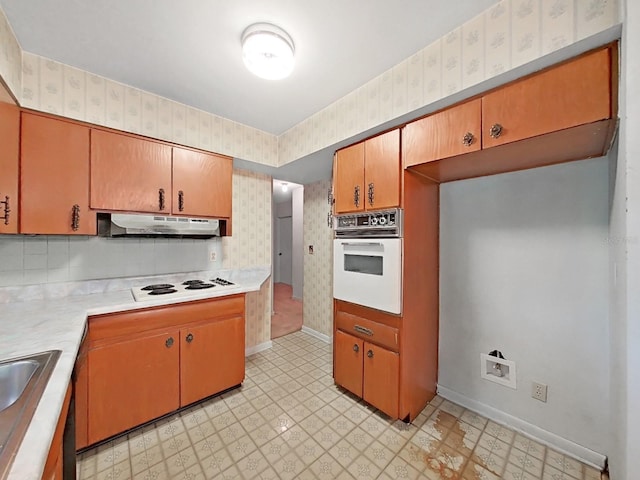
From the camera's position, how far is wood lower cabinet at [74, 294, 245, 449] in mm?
1602

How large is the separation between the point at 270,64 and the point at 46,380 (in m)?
1.77

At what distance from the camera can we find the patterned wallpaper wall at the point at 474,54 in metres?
1.13

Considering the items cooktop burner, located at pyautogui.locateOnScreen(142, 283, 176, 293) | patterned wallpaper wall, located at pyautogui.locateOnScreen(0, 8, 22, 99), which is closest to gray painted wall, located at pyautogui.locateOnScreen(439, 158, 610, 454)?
cooktop burner, located at pyautogui.locateOnScreen(142, 283, 176, 293)

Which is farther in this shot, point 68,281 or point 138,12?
point 68,281

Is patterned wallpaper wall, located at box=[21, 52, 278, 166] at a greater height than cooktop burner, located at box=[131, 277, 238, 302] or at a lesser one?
greater

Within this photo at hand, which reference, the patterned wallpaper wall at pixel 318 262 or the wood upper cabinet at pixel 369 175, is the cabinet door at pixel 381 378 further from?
the patterned wallpaper wall at pixel 318 262

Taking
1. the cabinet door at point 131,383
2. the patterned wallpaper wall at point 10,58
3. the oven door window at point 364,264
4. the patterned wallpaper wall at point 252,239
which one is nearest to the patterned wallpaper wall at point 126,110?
the patterned wallpaper wall at point 10,58

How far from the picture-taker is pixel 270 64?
1556mm

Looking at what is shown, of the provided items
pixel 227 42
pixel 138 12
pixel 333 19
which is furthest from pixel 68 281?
pixel 333 19

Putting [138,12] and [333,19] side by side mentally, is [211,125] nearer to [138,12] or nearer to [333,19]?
[138,12]

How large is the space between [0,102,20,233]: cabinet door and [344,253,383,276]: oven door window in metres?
2.18

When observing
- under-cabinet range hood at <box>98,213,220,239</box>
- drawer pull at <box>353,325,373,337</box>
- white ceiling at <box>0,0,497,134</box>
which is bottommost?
drawer pull at <box>353,325,373,337</box>

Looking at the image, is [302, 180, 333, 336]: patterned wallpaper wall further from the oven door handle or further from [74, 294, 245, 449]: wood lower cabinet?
[74, 294, 245, 449]: wood lower cabinet

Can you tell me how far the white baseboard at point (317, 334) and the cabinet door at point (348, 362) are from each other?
1033 millimetres
